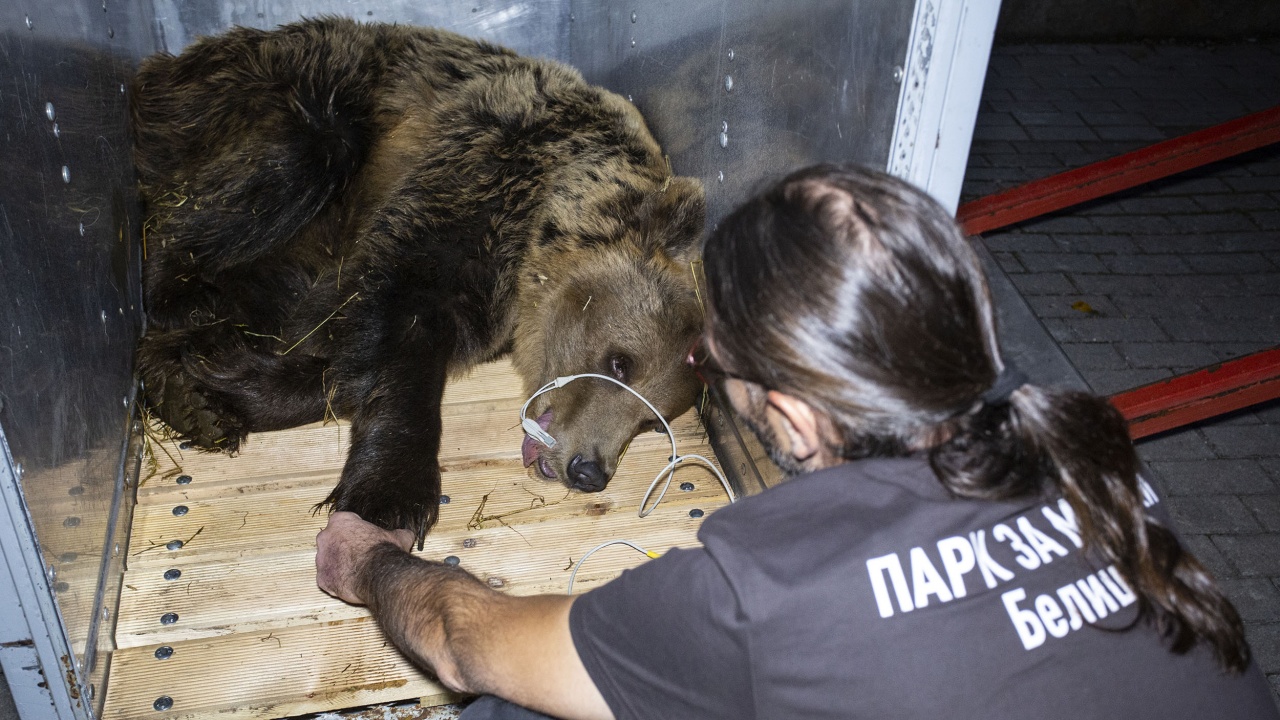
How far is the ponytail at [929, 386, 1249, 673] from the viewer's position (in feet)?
6.03

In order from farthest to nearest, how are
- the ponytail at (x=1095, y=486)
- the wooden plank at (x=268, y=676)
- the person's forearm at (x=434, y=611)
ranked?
the wooden plank at (x=268, y=676), the person's forearm at (x=434, y=611), the ponytail at (x=1095, y=486)

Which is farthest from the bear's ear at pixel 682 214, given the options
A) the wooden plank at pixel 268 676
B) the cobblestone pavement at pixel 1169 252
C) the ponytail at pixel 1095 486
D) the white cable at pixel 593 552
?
the cobblestone pavement at pixel 1169 252

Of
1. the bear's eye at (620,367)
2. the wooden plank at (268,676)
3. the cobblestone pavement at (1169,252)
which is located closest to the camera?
the wooden plank at (268,676)

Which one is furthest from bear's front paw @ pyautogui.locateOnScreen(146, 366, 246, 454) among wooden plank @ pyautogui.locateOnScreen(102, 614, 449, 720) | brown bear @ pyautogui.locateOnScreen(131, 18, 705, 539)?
wooden plank @ pyautogui.locateOnScreen(102, 614, 449, 720)

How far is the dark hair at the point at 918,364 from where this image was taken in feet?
5.91

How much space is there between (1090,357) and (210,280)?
474 centimetres

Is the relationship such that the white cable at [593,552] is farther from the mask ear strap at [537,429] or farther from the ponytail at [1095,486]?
the ponytail at [1095,486]

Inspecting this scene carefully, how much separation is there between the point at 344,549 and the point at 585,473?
115 cm

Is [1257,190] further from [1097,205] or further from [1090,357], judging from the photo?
[1090,357]

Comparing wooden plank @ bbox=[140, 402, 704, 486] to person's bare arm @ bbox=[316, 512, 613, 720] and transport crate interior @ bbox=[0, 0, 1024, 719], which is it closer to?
transport crate interior @ bbox=[0, 0, 1024, 719]

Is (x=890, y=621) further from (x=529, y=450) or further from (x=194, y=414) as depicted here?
(x=194, y=414)

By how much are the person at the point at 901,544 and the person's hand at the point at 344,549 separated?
3.51ft

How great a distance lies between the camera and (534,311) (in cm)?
451

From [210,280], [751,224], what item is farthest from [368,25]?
[751,224]
